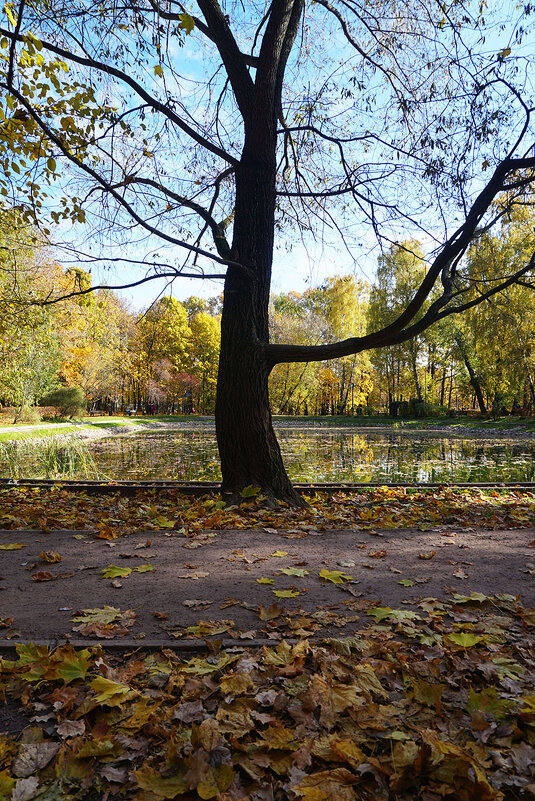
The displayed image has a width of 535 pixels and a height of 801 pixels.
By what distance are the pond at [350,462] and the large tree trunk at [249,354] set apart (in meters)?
3.96

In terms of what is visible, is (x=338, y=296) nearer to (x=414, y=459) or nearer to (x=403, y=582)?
(x=414, y=459)

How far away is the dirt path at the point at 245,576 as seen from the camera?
2.72 m

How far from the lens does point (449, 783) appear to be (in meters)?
1.50

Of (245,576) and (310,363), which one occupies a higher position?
(310,363)

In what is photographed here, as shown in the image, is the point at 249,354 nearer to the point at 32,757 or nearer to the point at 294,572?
the point at 294,572

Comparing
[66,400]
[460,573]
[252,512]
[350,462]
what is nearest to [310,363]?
[66,400]

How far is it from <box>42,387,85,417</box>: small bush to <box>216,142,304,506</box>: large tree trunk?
2798 cm

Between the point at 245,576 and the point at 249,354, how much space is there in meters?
3.33

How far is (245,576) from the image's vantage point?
3418 mm

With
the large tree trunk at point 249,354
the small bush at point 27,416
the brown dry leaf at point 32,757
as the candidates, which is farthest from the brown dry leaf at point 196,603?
the small bush at point 27,416

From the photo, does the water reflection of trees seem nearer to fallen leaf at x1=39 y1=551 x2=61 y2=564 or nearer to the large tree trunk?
the large tree trunk

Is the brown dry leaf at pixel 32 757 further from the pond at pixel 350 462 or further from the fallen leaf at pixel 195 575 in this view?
the pond at pixel 350 462

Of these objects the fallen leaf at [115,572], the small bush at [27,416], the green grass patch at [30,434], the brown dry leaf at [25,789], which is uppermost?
the small bush at [27,416]

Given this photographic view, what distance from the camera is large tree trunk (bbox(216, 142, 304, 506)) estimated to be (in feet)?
20.1
